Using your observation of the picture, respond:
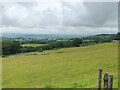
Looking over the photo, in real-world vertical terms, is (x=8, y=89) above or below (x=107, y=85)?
below

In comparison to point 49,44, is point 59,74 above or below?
below

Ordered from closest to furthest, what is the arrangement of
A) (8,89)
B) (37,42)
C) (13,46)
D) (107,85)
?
(107,85)
(8,89)
(13,46)
(37,42)

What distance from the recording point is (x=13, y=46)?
68938mm

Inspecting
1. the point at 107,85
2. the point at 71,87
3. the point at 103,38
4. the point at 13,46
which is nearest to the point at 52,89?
the point at 71,87

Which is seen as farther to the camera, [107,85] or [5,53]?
[5,53]

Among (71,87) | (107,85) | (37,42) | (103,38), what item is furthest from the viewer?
(37,42)

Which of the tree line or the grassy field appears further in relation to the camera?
the tree line

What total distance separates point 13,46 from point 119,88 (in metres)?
58.1

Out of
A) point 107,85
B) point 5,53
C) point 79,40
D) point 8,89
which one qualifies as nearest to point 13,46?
point 5,53

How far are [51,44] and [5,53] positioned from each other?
16.3 metres

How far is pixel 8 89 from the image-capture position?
49.4 ft

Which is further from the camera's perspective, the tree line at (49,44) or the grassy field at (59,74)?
the tree line at (49,44)

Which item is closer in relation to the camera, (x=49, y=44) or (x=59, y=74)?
(x=59, y=74)

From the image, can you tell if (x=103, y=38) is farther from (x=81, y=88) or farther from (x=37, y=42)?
(x=81, y=88)
